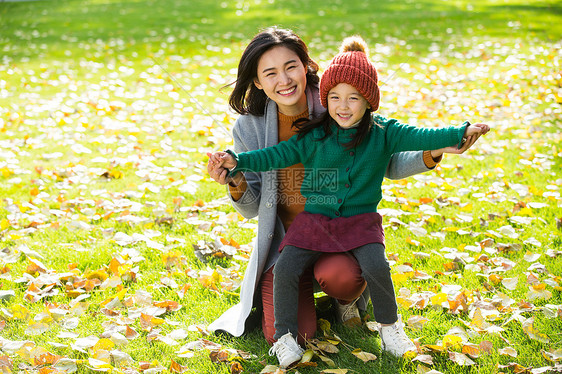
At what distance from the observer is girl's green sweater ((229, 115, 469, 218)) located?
2.46m

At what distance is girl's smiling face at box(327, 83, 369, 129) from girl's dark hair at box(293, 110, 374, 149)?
0.12 ft

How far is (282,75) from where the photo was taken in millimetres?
2627

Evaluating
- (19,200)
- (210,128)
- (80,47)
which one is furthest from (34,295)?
(80,47)

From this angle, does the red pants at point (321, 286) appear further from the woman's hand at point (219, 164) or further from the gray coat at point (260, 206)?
the woman's hand at point (219, 164)

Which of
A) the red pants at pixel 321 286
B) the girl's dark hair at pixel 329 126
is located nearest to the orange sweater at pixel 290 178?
the girl's dark hair at pixel 329 126

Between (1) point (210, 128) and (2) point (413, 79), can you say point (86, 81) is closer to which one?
(1) point (210, 128)

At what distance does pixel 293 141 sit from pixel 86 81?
22.0 ft

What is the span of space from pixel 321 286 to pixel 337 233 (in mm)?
266

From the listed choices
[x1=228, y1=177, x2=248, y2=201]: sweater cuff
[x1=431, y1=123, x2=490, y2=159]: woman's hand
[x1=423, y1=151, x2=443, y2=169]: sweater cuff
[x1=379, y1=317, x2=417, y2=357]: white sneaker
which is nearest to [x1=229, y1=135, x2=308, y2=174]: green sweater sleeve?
[x1=228, y1=177, x2=248, y2=201]: sweater cuff

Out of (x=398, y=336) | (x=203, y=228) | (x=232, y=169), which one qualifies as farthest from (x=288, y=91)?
(x=203, y=228)

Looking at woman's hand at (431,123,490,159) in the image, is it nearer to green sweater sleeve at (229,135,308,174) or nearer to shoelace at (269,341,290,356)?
green sweater sleeve at (229,135,308,174)

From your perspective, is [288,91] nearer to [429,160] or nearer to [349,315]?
[429,160]

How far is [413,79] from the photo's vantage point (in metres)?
7.96

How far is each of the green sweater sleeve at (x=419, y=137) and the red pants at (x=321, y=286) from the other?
1.78ft
